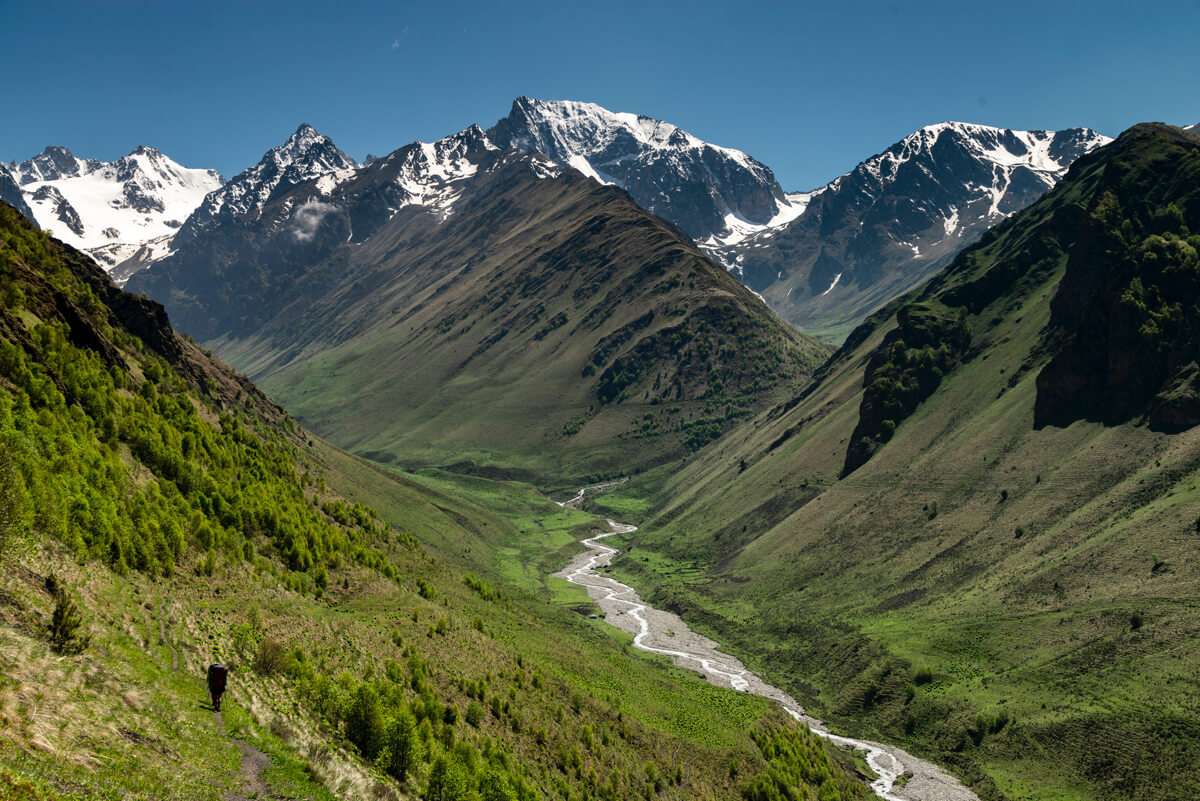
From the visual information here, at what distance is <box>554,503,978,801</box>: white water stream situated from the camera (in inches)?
3219

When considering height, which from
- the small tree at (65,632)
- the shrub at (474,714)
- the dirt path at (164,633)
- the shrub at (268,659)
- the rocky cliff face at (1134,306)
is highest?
the rocky cliff face at (1134,306)

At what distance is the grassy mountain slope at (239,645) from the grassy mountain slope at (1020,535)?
2276cm

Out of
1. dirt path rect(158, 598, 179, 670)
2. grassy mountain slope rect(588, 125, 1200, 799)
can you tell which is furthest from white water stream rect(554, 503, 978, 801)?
dirt path rect(158, 598, 179, 670)

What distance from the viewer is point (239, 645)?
44.7 metres

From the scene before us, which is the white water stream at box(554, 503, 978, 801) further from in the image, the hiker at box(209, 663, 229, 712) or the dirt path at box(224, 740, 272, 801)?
the hiker at box(209, 663, 229, 712)

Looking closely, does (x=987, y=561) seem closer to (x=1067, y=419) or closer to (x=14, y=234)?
(x=1067, y=419)

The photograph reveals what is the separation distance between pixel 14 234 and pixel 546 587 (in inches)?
4549

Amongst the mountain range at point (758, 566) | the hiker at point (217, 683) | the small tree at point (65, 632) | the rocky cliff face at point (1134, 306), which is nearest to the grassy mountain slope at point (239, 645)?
the small tree at point (65, 632)

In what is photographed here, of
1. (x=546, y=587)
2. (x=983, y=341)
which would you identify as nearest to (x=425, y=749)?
(x=546, y=587)

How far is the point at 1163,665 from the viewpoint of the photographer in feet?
259

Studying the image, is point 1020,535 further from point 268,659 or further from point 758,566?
point 268,659

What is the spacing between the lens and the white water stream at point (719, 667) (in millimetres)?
81750

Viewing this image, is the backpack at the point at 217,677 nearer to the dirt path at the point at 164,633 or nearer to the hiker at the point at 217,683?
the hiker at the point at 217,683

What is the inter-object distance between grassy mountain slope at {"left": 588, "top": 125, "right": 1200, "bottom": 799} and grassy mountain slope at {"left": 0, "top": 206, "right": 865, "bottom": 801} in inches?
896
